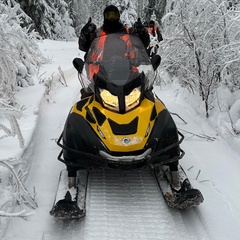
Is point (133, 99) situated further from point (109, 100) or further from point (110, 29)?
point (110, 29)

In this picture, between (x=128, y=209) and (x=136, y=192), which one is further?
(x=136, y=192)

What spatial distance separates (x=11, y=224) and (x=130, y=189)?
1.25 m

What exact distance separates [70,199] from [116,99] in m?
1.04

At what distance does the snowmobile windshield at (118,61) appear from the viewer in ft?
12.4

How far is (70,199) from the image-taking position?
10.6 feet

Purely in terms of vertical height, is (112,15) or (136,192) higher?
(112,15)

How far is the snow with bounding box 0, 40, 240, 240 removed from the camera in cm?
311

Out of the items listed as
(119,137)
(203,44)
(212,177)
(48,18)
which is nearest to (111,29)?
(203,44)

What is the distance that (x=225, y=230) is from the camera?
123 inches

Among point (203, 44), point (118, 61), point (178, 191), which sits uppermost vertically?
point (118, 61)

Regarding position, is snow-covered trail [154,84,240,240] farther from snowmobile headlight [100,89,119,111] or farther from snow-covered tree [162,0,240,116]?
snowmobile headlight [100,89,119,111]

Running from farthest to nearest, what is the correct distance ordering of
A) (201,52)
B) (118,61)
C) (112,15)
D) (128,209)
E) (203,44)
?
(201,52), (203,44), (112,15), (118,61), (128,209)

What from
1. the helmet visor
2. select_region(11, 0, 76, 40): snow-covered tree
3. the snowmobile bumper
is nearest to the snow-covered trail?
the snowmobile bumper

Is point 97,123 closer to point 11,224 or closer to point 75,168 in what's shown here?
point 75,168
